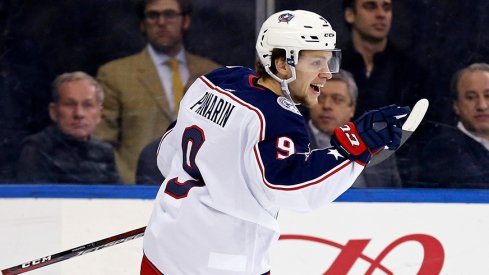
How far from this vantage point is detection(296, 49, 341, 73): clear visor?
2.46m

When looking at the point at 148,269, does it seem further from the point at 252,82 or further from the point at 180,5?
the point at 180,5

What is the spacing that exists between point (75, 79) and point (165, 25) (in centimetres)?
38

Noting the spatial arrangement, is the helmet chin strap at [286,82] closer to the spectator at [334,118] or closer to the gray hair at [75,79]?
the spectator at [334,118]

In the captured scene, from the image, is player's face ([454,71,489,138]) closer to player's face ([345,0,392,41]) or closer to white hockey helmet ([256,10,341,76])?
player's face ([345,0,392,41])

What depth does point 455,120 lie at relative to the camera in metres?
3.90

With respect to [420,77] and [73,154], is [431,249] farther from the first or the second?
[73,154]

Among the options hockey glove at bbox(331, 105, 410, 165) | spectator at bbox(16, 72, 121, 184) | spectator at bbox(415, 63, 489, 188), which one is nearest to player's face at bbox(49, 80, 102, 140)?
spectator at bbox(16, 72, 121, 184)

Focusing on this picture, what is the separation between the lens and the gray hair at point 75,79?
390 centimetres

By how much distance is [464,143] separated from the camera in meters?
3.87

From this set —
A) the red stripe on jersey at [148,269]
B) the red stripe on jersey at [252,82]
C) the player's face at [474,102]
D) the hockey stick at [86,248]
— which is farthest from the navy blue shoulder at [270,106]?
the player's face at [474,102]

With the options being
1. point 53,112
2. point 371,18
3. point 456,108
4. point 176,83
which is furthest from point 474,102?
point 53,112

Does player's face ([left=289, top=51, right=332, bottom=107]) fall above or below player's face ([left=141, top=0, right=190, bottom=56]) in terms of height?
above

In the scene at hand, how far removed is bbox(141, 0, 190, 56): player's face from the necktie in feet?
0.12

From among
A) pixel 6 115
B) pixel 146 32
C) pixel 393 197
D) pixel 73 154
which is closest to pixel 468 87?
pixel 393 197
